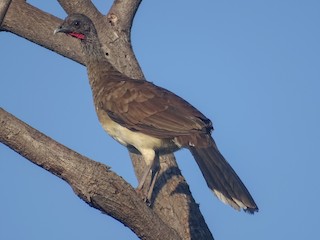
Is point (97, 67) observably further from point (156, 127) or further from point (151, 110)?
point (156, 127)

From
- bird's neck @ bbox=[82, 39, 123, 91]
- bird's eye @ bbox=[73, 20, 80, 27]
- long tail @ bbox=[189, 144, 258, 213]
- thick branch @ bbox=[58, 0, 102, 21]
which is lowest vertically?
long tail @ bbox=[189, 144, 258, 213]

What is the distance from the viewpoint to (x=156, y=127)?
7.56 m

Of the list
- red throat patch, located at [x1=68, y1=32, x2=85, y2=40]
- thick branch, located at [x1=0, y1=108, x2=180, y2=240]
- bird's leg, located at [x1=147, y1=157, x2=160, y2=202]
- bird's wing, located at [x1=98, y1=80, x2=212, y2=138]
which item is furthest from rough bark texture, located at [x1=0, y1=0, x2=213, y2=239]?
bird's wing, located at [x1=98, y1=80, x2=212, y2=138]

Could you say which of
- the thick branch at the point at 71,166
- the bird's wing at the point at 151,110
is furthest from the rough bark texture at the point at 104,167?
the bird's wing at the point at 151,110

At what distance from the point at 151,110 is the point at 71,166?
2.24 meters

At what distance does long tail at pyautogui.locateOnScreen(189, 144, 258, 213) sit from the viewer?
6562 mm

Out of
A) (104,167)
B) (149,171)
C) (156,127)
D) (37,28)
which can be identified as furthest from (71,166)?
(37,28)

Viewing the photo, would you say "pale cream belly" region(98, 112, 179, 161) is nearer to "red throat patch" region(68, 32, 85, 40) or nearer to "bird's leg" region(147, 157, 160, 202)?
"bird's leg" region(147, 157, 160, 202)

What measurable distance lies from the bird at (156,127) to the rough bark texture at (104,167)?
1.19 feet

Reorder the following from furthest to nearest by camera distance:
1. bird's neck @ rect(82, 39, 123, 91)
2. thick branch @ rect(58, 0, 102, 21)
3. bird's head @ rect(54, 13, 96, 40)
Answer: thick branch @ rect(58, 0, 102, 21) → bird's head @ rect(54, 13, 96, 40) → bird's neck @ rect(82, 39, 123, 91)

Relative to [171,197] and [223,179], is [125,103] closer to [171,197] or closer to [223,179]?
[171,197]

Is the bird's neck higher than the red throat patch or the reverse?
the reverse

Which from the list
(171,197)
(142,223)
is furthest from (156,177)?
(142,223)

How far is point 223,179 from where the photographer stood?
6805mm
